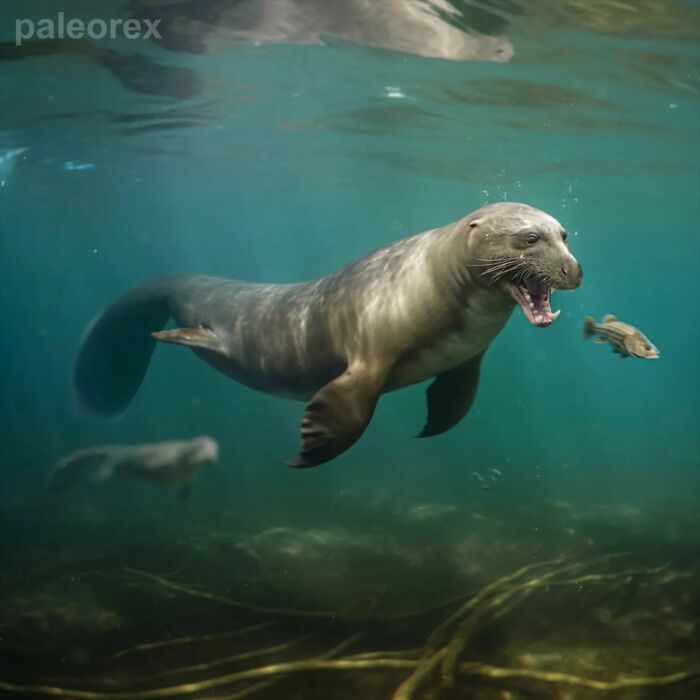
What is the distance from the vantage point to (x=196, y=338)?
24.9 ft

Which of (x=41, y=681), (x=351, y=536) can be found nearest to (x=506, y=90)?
(x=351, y=536)

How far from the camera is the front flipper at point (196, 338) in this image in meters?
7.25

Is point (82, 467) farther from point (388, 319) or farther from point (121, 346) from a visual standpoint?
point (388, 319)

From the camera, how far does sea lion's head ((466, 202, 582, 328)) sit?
4.57 m

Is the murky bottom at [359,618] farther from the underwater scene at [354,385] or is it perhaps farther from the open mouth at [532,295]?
the open mouth at [532,295]

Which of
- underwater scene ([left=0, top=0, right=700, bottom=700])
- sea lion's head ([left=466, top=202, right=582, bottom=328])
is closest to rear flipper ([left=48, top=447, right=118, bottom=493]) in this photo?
underwater scene ([left=0, top=0, right=700, bottom=700])

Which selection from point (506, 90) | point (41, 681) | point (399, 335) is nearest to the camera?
point (41, 681)

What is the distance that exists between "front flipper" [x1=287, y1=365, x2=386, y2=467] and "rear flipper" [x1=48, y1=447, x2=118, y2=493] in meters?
4.09

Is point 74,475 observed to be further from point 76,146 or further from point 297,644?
point 76,146

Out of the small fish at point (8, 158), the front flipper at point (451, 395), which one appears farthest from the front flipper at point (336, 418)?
the small fish at point (8, 158)

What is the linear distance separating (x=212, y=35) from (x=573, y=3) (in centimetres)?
607

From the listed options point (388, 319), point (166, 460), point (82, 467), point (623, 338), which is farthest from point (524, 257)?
point (82, 467)

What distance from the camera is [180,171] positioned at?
86.9 feet

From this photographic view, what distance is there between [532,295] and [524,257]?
30cm
